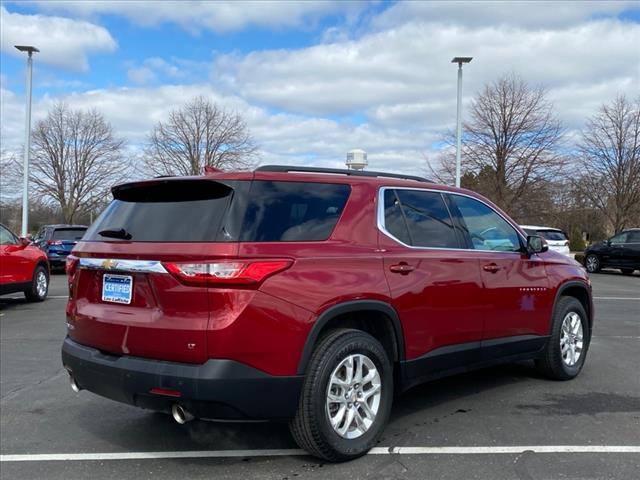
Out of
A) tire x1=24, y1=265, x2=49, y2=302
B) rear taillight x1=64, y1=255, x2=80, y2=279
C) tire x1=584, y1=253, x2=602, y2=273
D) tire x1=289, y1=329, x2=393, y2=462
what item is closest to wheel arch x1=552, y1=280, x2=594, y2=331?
tire x1=289, y1=329, x2=393, y2=462

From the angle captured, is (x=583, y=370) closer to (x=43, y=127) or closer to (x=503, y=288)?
(x=503, y=288)

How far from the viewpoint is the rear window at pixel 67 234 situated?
18.9 m

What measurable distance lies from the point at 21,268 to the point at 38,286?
88cm

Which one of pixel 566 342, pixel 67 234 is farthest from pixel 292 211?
pixel 67 234

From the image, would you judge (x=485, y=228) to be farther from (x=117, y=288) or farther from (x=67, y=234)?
(x=67, y=234)

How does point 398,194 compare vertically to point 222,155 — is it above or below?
below

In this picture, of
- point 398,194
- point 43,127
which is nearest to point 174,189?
point 398,194

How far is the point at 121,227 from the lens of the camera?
13.0 ft

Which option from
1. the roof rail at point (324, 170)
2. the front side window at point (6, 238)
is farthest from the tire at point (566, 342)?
the front side window at point (6, 238)

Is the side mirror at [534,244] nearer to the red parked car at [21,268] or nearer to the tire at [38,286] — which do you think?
the red parked car at [21,268]

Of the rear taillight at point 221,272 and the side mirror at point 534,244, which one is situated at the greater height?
the side mirror at point 534,244

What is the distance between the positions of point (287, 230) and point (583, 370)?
419 centimetres

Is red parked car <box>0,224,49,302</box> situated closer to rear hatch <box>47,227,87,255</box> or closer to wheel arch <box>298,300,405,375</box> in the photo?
rear hatch <box>47,227,87,255</box>

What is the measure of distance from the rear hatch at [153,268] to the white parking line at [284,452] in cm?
78
